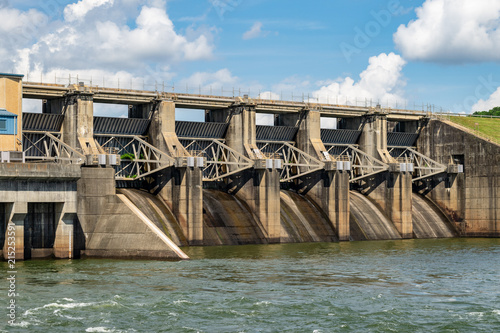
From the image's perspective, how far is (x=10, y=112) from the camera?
60.6 metres

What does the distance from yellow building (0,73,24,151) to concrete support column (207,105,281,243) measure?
23.6 meters

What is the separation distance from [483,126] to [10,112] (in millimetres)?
63382

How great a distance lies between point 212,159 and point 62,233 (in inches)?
1055

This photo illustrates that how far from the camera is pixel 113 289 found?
137ft

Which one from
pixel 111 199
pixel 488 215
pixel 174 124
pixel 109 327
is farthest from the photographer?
pixel 488 215

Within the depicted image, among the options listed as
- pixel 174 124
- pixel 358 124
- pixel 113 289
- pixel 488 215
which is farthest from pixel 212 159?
pixel 113 289

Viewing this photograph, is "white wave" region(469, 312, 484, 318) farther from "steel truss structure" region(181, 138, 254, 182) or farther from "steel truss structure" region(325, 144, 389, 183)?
"steel truss structure" region(325, 144, 389, 183)

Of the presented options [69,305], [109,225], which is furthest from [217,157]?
[69,305]

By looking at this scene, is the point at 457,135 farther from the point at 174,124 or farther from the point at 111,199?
the point at 111,199

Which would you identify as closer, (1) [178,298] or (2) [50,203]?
(1) [178,298]

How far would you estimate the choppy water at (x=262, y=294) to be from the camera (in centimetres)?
3391

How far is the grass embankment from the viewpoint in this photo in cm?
9378

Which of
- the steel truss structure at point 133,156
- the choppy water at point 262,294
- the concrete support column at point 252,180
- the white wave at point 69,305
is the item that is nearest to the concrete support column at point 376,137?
the concrete support column at point 252,180

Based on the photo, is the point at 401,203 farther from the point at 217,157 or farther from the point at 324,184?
the point at 217,157
